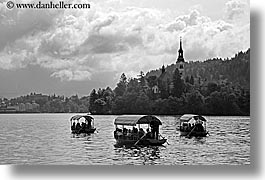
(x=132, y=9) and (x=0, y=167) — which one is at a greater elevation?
(x=132, y=9)

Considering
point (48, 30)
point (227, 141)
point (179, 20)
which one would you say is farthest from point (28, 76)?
point (227, 141)

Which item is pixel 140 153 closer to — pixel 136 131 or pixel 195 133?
pixel 136 131

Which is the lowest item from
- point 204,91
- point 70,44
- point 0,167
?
point 0,167

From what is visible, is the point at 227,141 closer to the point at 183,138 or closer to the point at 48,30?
the point at 183,138

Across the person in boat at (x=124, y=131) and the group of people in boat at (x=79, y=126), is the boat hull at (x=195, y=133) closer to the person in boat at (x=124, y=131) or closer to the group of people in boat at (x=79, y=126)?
the person in boat at (x=124, y=131)

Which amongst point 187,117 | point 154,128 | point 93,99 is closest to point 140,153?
point 154,128

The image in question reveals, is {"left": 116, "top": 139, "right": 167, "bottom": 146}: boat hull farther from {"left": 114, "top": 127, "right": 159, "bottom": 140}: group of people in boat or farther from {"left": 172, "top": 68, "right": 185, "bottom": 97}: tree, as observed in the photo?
{"left": 172, "top": 68, "right": 185, "bottom": 97}: tree
